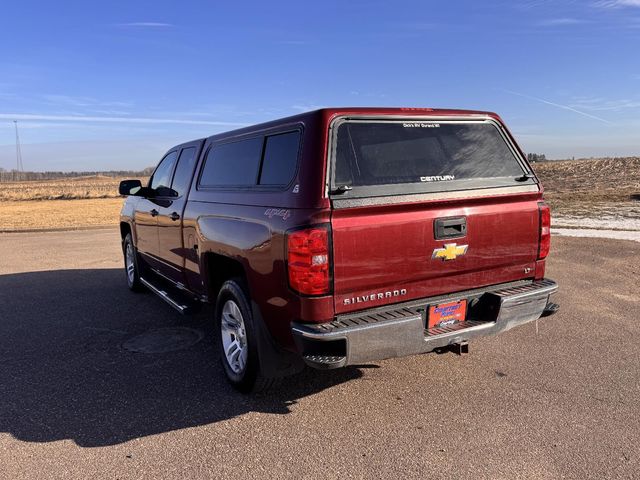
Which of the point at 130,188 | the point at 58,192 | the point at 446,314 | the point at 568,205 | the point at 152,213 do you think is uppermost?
→ the point at 130,188

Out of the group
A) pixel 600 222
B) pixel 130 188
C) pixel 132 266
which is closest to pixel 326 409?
pixel 130 188

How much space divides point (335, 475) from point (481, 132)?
8.88 ft

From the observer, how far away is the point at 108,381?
4145 millimetres

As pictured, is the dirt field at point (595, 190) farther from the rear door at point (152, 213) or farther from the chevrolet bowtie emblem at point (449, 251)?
the chevrolet bowtie emblem at point (449, 251)

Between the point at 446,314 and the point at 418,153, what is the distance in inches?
45.3

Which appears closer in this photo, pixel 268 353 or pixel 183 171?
pixel 268 353

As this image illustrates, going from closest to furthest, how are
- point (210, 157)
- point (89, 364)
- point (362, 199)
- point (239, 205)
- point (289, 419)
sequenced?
point (362, 199)
point (289, 419)
point (239, 205)
point (89, 364)
point (210, 157)

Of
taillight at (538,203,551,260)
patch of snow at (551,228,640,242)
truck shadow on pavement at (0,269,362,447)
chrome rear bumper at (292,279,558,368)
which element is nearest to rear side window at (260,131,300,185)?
chrome rear bumper at (292,279,558,368)

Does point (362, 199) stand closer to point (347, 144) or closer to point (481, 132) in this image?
point (347, 144)

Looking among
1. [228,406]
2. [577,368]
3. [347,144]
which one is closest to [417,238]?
[347,144]

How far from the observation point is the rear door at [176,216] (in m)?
5.07

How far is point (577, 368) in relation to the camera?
13.9 feet

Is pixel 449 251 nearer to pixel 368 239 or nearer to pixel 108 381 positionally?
pixel 368 239

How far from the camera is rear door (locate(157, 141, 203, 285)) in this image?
5.07 metres
